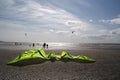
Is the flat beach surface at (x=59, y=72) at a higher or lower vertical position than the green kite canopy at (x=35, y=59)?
lower

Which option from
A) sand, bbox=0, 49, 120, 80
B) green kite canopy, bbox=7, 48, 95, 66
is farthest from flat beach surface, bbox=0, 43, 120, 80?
green kite canopy, bbox=7, 48, 95, 66

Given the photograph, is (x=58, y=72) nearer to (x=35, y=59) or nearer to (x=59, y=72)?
(x=59, y=72)

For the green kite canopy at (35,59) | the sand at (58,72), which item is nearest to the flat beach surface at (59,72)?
the sand at (58,72)

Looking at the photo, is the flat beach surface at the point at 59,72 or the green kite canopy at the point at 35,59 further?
the green kite canopy at the point at 35,59

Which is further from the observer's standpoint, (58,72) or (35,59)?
(35,59)

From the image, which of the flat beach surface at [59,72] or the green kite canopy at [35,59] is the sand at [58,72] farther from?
the green kite canopy at [35,59]

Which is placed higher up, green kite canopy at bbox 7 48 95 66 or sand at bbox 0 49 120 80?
green kite canopy at bbox 7 48 95 66

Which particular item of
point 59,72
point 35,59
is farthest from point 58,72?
point 35,59

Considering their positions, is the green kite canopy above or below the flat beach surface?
above

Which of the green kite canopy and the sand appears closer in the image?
the sand

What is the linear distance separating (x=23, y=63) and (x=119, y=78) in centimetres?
742

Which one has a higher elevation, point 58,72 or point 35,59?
point 35,59

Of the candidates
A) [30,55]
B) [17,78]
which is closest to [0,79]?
[17,78]

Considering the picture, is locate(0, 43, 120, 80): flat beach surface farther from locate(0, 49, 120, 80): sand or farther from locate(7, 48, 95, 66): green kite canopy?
locate(7, 48, 95, 66): green kite canopy
